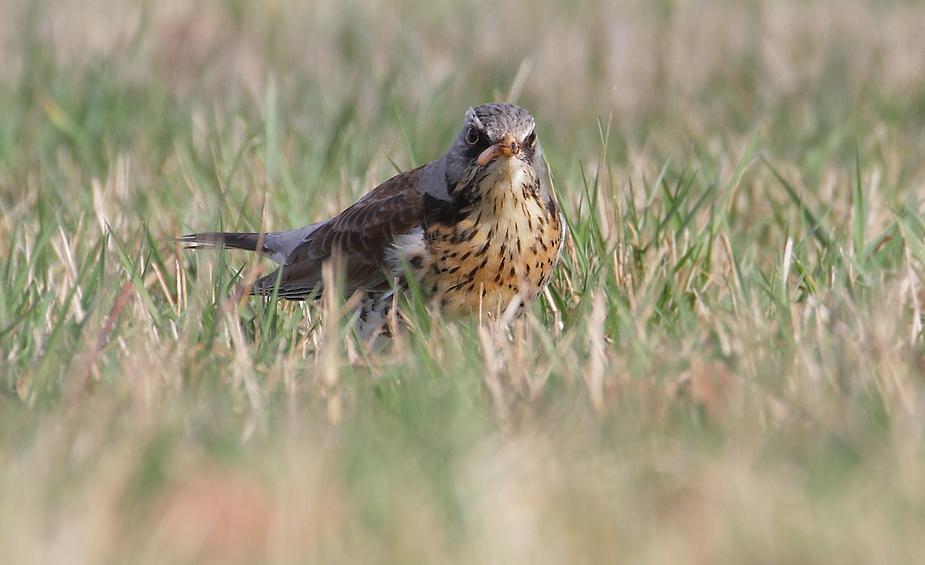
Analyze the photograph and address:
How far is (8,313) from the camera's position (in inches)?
146

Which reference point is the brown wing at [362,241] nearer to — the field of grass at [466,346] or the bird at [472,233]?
the bird at [472,233]

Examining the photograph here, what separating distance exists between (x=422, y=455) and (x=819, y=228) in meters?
2.56

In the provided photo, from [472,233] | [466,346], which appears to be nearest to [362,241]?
[472,233]

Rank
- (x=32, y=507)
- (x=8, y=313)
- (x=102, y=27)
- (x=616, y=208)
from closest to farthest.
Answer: (x=32, y=507)
(x=8, y=313)
(x=616, y=208)
(x=102, y=27)

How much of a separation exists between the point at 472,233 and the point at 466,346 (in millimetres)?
773

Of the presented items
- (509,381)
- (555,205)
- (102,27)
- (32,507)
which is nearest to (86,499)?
(32,507)

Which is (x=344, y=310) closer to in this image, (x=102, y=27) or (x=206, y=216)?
(x=206, y=216)

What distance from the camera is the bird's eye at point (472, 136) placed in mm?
4230

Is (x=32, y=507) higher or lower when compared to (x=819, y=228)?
higher

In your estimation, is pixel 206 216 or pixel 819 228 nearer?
pixel 819 228

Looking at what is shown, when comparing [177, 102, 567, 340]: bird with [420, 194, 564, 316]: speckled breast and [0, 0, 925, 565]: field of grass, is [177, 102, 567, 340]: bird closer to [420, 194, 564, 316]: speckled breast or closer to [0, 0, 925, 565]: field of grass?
[420, 194, 564, 316]: speckled breast

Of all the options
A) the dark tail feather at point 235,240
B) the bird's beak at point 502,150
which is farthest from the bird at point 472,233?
the dark tail feather at point 235,240

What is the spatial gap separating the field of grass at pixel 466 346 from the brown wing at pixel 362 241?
0.24m

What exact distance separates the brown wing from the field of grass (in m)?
0.24
